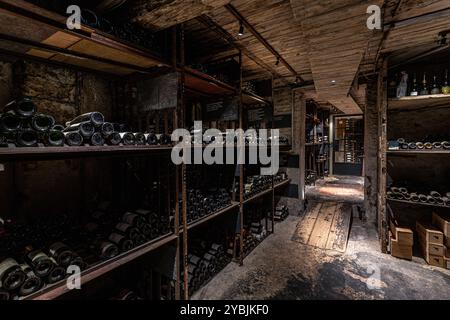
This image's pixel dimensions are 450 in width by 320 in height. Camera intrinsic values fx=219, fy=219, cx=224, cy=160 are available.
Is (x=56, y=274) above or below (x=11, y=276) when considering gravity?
below

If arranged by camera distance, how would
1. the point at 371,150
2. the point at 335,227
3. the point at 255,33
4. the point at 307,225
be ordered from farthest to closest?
the point at 307,225 → the point at 371,150 → the point at 335,227 → the point at 255,33

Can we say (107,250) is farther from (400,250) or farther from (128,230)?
(400,250)

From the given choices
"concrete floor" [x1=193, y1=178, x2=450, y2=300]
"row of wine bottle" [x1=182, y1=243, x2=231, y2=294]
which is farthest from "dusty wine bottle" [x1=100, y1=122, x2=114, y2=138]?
"concrete floor" [x1=193, y1=178, x2=450, y2=300]

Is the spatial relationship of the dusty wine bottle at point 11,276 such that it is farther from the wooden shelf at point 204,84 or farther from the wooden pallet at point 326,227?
the wooden pallet at point 326,227

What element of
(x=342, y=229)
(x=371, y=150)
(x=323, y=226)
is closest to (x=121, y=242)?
(x=323, y=226)

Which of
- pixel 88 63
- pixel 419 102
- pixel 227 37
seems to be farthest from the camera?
pixel 419 102

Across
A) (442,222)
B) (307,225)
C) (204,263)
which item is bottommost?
(307,225)

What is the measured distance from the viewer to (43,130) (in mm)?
1536

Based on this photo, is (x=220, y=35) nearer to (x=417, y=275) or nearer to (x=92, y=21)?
(x=92, y=21)

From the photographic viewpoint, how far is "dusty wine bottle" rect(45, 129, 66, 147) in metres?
1.56

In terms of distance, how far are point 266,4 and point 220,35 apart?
35.1 inches

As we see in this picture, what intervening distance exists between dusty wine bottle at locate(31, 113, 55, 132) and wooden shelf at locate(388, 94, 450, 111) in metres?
5.08

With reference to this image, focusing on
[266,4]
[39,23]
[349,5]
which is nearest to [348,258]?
[349,5]

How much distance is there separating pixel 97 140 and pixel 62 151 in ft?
1.05
